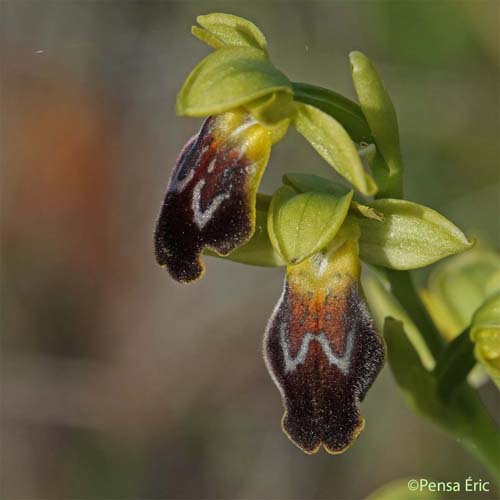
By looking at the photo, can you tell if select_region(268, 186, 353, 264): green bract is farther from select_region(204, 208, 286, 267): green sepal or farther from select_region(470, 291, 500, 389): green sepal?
select_region(470, 291, 500, 389): green sepal

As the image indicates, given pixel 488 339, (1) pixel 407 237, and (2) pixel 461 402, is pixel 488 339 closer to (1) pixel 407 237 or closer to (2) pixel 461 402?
(2) pixel 461 402

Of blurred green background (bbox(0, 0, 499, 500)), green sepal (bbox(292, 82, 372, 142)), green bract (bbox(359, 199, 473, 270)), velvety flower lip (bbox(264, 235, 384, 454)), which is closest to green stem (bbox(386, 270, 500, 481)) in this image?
green bract (bbox(359, 199, 473, 270))

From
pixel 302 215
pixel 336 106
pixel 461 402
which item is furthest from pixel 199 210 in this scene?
pixel 461 402

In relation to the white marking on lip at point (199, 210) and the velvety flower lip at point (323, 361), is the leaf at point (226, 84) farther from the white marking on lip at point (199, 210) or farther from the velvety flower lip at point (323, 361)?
the velvety flower lip at point (323, 361)

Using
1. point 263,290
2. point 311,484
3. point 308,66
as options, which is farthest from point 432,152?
point 311,484

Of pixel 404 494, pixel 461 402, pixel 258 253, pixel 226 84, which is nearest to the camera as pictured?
pixel 226 84

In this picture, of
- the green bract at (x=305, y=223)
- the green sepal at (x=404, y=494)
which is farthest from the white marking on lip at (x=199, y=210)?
the green sepal at (x=404, y=494)
